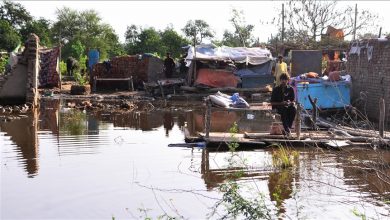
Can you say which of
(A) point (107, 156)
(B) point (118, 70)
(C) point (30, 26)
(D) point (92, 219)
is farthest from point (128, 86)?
(C) point (30, 26)

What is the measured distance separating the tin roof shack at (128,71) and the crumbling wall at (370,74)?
12.1 metres

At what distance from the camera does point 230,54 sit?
74.7 feet

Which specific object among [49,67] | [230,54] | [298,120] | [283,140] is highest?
[230,54]

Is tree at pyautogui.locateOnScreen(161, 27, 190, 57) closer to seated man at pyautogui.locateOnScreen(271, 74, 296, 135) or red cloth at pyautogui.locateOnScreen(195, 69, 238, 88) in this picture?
red cloth at pyautogui.locateOnScreen(195, 69, 238, 88)

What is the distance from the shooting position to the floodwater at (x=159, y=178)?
6.14 m

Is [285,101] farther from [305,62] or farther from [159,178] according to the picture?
[305,62]

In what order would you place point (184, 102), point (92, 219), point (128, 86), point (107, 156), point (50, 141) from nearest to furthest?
point (92, 219) < point (107, 156) < point (50, 141) < point (184, 102) < point (128, 86)

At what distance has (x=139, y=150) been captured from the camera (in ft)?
33.4

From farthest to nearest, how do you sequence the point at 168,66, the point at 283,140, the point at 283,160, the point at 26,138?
the point at 168,66 < the point at 26,138 < the point at 283,140 < the point at 283,160

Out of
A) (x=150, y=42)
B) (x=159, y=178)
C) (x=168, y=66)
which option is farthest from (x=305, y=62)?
(x=150, y=42)

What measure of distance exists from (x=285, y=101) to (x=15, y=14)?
43.3 metres

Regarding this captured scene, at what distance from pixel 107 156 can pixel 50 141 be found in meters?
2.39

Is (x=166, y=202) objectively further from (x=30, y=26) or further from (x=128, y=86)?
(x=30, y=26)

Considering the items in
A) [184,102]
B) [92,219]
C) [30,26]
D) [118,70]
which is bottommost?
[92,219]
